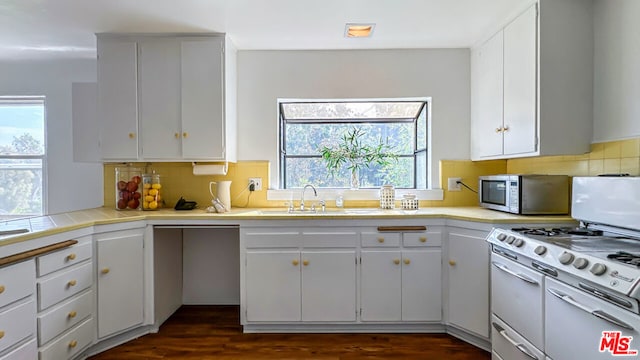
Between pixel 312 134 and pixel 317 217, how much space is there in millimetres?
1101

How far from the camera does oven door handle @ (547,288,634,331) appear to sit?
1143 millimetres

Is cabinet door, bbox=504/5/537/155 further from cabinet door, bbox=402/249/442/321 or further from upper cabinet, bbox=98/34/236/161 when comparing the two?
upper cabinet, bbox=98/34/236/161

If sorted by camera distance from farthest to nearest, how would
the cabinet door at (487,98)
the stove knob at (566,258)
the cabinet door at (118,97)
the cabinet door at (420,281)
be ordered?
1. the cabinet door at (118,97)
2. the cabinet door at (487,98)
3. the cabinet door at (420,281)
4. the stove knob at (566,258)

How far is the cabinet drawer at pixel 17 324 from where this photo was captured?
1.57m

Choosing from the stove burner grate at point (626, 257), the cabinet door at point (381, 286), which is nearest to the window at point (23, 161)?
the cabinet door at point (381, 286)

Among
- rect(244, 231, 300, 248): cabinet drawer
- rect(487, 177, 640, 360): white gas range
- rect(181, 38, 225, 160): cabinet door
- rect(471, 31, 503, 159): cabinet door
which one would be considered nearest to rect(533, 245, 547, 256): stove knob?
rect(487, 177, 640, 360): white gas range

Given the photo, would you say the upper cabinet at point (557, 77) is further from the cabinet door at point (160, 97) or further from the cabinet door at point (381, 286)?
the cabinet door at point (160, 97)

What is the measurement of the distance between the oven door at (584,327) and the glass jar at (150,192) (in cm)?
276

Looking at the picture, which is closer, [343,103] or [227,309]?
[227,309]

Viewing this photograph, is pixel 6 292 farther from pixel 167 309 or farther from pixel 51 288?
pixel 167 309

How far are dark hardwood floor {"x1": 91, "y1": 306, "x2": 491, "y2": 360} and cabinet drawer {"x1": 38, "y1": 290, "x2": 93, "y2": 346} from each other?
14.1 inches

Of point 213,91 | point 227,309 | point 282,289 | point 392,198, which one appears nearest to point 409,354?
point 282,289

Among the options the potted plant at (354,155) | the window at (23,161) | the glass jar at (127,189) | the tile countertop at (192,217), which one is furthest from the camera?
the window at (23,161)

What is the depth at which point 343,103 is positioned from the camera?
10.4ft
